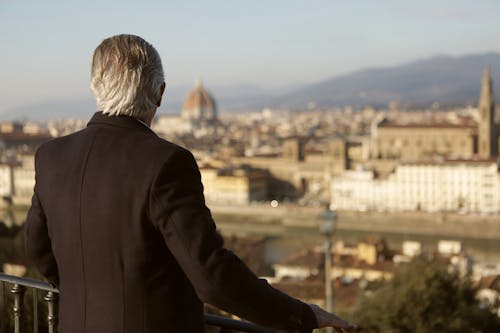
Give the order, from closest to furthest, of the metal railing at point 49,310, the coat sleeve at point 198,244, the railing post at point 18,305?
the coat sleeve at point 198,244 < the metal railing at point 49,310 < the railing post at point 18,305

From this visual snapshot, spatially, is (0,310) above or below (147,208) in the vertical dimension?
below

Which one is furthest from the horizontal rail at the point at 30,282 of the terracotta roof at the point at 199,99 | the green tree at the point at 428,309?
the terracotta roof at the point at 199,99

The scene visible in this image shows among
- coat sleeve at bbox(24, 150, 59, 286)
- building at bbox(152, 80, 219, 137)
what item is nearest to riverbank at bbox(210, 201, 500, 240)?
coat sleeve at bbox(24, 150, 59, 286)

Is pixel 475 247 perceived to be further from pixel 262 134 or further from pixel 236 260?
pixel 262 134

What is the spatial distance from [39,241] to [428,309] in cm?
601

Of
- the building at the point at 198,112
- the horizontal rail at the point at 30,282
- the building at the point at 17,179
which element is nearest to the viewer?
the horizontal rail at the point at 30,282

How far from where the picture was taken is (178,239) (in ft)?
3.29

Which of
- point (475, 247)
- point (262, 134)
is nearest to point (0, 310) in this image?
point (475, 247)

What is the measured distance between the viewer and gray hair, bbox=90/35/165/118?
108 centimetres

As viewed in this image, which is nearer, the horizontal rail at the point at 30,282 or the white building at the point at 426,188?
the horizontal rail at the point at 30,282

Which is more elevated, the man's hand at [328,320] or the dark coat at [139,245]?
the dark coat at [139,245]

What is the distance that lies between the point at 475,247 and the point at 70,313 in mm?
23797

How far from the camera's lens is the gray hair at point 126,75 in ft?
3.53

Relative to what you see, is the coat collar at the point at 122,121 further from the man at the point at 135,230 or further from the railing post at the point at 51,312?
the railing post at the point at 51,312
